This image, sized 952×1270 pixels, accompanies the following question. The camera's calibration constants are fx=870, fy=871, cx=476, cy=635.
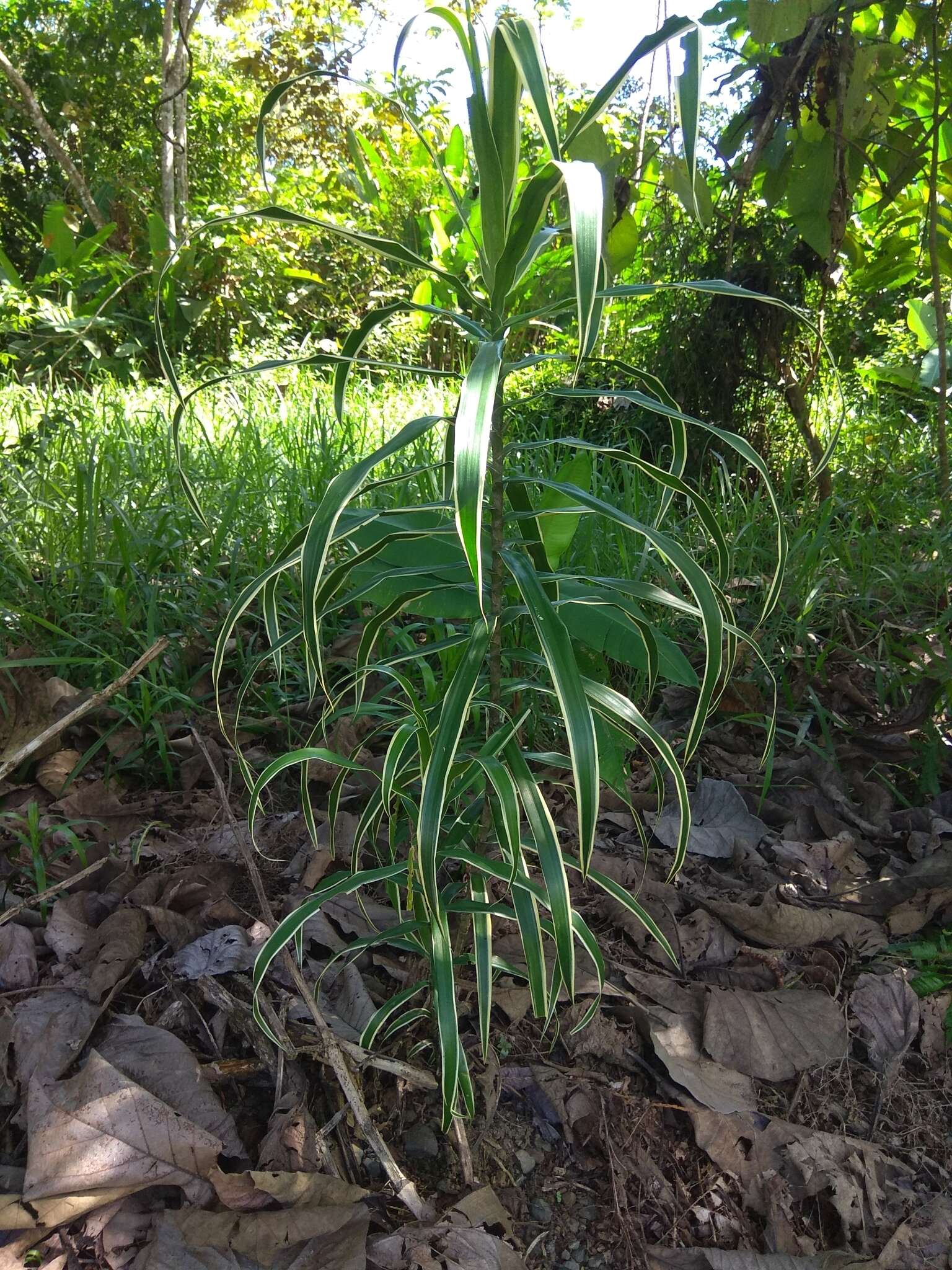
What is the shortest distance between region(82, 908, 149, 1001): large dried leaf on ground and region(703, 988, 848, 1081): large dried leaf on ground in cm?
82

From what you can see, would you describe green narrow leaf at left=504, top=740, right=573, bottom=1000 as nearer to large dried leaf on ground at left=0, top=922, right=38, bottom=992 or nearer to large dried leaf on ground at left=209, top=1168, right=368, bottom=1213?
large dried leaf on ground at left=209, top=1168, right=368, bottom=1213

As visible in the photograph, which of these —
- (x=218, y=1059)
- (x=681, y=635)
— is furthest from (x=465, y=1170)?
(x=681, y=635)

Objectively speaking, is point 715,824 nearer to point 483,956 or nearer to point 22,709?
point 483,956

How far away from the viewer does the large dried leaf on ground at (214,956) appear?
4.01ft

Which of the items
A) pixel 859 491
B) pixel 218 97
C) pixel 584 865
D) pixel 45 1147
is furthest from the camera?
pixel 218 97

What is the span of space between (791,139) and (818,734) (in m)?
1.51

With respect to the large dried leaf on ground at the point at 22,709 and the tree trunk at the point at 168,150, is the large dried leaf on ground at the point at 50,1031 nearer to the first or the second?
the large dried leaf on ground at the point at 22,709

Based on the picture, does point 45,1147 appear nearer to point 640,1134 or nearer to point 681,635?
point 640,1134

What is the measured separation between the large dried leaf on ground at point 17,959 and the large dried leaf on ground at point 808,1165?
3.03 ft

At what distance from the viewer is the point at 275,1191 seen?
955 mm

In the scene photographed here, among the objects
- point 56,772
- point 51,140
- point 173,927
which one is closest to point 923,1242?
point 173,927

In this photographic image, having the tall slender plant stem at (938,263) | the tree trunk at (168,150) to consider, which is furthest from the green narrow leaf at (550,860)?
the tree trunk at (168,150)

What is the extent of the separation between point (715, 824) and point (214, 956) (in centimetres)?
93

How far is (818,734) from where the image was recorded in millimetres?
1945
